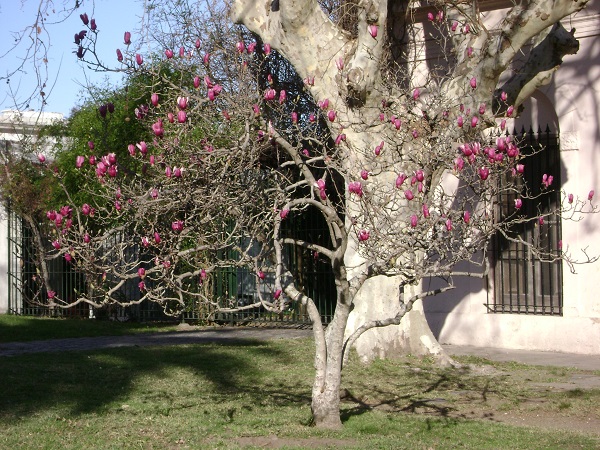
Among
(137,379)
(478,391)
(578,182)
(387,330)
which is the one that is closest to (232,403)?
(137,379)

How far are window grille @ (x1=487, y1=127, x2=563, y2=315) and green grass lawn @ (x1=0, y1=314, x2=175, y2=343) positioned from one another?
19.2 feet

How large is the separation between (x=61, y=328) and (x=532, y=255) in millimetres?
7761

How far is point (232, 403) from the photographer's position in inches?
310

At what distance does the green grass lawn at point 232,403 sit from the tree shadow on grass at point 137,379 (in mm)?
11

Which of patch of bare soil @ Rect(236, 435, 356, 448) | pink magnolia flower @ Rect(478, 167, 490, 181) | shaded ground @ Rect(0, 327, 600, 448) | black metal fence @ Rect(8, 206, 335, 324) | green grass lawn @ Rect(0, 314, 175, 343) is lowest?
patch of bare soil @ Rect(236, 435, 356, 448)

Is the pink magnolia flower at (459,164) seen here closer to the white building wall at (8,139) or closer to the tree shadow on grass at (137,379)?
the tree shadow on grass at (137,379)

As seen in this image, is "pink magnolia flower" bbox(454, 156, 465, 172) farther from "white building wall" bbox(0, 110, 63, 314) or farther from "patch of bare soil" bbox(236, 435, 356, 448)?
"white building wall" bbox(0, 110, 63, 314)

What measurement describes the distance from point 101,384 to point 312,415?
3.00 metres

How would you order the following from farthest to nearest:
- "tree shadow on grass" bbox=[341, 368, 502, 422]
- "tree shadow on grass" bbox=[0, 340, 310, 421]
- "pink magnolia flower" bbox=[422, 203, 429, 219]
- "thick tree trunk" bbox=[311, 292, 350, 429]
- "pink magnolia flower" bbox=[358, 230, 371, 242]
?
"tree shadow on grass" bbox=[0, 340, 310, 421]
"tree shadow on grass" bbox=[341, 368, 502, 422]
"thick tree trunk" bbox=[311, 292, 350, 429]
"pink magnolia flower" bbox=[422, 203, 429, 219]
"pink magnolia flower" bbox=[358, 230, 371, 242]

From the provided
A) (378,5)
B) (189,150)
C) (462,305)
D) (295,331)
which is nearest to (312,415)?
(189,150)

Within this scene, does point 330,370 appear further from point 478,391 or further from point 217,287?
point 217,287

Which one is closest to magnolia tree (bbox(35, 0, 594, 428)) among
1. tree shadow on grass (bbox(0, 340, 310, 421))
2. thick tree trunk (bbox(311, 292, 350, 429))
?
thick tree trunk (bbox(311, 292, 350, 429))

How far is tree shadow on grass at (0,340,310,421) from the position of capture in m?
8.00

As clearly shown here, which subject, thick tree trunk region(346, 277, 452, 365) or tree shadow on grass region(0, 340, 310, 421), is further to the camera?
thick tree trunk region(346, 277, 452, 365)
